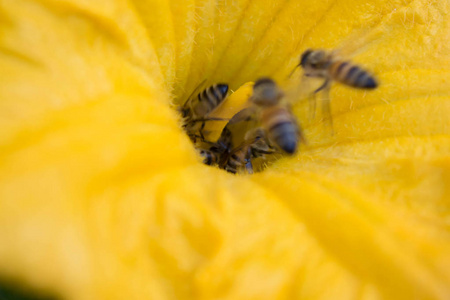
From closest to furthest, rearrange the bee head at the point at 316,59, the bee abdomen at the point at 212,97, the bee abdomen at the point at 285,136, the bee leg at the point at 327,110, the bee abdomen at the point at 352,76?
the bee abdomen at the point at 285,136, the bee abdomen at the point at 352,76, the bee head at the point at 316,59, the bee abdomen at the point at 212,97, the bee leg at the point at 327,110

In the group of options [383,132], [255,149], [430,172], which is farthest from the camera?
[255,149]

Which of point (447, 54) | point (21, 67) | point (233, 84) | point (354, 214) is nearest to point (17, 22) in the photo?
point (21, 67)

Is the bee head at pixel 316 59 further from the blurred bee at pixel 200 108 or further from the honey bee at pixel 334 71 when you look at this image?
the blurred bee at pixel 200 108

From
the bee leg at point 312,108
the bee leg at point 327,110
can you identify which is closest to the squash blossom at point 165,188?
the bee leg at point 327,110

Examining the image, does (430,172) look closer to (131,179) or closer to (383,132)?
(383,132)

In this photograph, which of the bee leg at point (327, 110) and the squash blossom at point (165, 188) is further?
the bee leg at point (327, 110)

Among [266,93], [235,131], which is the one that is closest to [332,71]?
[266,93]

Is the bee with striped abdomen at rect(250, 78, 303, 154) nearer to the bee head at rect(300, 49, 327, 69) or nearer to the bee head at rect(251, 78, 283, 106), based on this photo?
the bee head at rect(251, 78, 283, 106)

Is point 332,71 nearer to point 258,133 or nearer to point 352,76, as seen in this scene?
point 352,76
